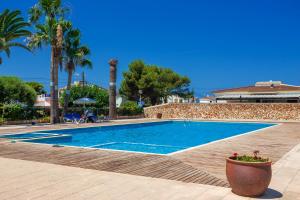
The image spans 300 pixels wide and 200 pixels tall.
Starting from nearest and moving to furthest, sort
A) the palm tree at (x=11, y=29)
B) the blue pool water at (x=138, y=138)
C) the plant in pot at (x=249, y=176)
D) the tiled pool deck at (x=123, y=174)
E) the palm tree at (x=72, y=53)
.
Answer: the plant in pot at (x=249, y=176) → the tiled pool deck at (x=123, y=174) → the blue pool water at (x=138, y=138) → the palm tree at (x=11, y=29) → the palm tree at (x=72, y=53)

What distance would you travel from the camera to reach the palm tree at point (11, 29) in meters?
21.8

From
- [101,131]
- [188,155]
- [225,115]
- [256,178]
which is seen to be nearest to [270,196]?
[256,178]

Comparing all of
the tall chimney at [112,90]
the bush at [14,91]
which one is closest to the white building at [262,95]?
the tall chimney at [112,90]

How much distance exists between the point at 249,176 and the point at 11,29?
68.0 feet

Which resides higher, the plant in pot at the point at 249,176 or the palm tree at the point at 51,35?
the palm tree at the point at 51,35

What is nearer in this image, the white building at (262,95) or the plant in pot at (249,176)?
the plant in pot at (249,176)

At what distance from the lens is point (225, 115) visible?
33375 millimetres

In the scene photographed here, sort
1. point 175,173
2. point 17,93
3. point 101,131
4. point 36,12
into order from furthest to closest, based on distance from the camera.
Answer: point 17,93, point 36,12, point 101,131, point 175,173

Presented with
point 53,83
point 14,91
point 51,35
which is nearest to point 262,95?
point 53,83

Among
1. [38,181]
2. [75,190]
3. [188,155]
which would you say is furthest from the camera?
[188,155]

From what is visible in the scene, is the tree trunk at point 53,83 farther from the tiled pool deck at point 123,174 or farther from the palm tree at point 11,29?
the tiled pool deck at point 123,174

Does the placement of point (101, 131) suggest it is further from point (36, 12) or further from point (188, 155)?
point (188, 155)

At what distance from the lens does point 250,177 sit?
5371mm

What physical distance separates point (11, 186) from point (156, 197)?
8.34ft
